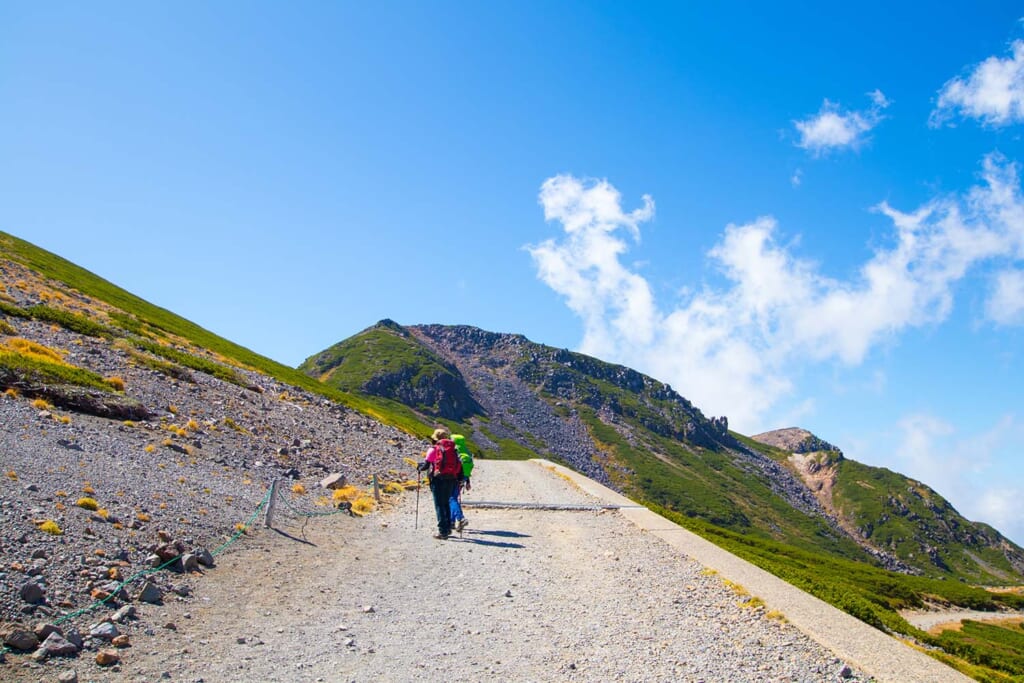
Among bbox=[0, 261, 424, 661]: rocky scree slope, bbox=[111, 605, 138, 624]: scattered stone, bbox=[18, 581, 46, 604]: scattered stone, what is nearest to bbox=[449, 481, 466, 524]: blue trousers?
bbox=[0, 261, 424, 661]: rocky scree slope

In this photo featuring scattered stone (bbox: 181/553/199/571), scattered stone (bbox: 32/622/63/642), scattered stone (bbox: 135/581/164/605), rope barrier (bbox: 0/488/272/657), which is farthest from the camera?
scattered stone (bbox: 181/553/199/571)

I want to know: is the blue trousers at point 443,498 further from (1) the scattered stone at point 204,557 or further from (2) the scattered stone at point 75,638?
(2) the scattered stone at point 75,638

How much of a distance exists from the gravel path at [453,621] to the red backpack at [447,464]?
5.79ft

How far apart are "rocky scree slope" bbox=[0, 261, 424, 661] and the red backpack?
4.52 meters

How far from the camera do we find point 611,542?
53.0 ft

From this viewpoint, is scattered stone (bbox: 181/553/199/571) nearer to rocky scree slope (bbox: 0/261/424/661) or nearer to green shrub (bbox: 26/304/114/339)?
rocky scree slope (bbox: 0/261/424/661)

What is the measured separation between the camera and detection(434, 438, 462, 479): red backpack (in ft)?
52.1

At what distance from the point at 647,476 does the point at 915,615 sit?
451 ft

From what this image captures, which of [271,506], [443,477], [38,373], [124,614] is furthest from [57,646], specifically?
[38,373]

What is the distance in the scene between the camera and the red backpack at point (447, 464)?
15875mm

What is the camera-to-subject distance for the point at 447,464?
15.9 metres

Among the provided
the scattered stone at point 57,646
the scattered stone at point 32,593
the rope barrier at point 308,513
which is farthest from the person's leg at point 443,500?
the scattered stone at point 57,646

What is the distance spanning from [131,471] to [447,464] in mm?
7664

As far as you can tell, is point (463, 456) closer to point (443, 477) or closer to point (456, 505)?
point (456, 505)
